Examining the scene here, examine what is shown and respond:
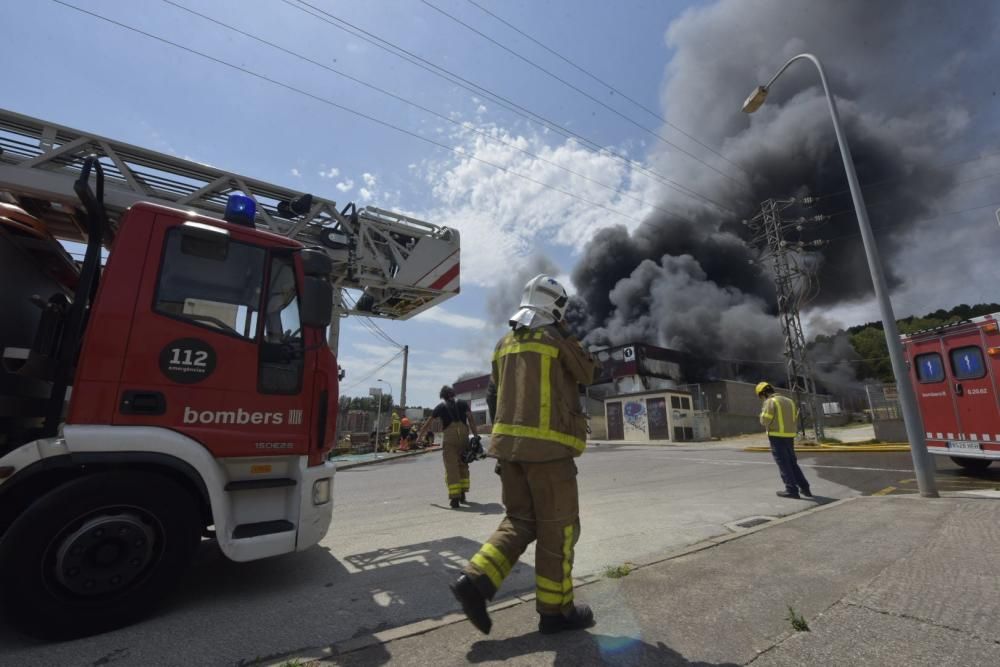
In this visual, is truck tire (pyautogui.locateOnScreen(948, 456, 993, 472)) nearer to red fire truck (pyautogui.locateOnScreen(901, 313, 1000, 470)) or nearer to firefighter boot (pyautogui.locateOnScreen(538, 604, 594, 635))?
red fire truck (pyautogui.locateOnScreen(901, 313, 1000, 470))

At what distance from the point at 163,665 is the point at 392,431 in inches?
821

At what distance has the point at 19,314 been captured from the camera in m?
3.17

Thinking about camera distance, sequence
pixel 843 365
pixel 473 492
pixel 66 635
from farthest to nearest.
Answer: pixel 843 365 < pixel 473 492 < pixel 66 635

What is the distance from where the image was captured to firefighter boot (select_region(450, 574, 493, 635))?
2.09 metres

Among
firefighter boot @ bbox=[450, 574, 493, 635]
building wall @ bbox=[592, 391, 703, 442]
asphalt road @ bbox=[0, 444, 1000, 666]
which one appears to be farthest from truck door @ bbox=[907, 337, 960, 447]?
building wall @ bbox=[592, 391, 703, 442]

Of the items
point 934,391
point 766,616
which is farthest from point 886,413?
point 766,616

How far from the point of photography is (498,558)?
2262 millimetres

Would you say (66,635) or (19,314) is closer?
(66,635)

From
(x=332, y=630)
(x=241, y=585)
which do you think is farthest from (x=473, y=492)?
(x=332, y=630)

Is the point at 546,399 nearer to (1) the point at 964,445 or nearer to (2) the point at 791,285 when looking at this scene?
(1) the point at 964,445

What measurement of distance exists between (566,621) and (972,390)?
31.2 feet

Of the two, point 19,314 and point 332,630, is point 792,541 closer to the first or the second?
point 332,630

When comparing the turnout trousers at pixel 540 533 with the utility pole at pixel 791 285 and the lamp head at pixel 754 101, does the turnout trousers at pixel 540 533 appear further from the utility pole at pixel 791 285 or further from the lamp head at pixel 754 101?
the utility pole at pixel 791 285

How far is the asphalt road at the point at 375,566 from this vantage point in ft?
7.54
